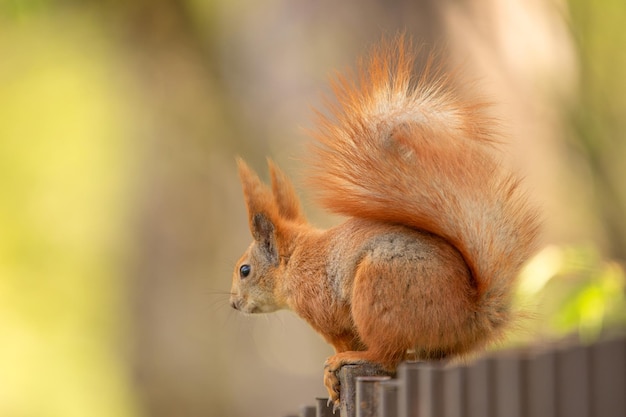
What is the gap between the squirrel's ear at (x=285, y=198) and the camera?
88.1 inches

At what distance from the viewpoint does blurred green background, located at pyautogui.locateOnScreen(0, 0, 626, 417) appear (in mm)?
3779

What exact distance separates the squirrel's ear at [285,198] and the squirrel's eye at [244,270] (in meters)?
0.16

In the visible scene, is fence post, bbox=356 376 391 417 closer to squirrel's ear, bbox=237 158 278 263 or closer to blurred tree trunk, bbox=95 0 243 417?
squirrel's ear, bbox=237 158 278 263

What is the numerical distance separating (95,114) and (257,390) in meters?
2.77

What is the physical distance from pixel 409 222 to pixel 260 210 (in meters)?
0.52

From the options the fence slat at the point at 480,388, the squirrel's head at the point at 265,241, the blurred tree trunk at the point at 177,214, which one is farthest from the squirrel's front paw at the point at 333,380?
the blurred tree trunk at the point at 177,214

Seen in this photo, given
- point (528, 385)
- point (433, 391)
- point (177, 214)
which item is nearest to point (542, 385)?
point (528, 385)

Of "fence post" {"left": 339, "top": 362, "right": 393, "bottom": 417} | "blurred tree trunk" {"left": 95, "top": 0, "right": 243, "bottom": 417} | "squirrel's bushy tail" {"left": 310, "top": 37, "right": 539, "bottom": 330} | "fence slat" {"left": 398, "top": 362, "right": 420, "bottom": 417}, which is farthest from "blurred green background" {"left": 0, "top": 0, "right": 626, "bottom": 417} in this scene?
"fence slat" {"left": 398, "top": 362, "right": 420, "bottom": 417}

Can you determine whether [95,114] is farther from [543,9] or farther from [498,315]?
[498,315]

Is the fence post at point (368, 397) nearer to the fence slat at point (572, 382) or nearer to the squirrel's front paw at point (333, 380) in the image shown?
the squirrel's front paw at point (333, 380)

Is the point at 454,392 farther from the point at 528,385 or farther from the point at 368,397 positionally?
the point at 368,397

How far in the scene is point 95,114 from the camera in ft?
23.3

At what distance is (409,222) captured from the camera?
1751 mm

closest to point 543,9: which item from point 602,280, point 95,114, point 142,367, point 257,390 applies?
point 602,280
